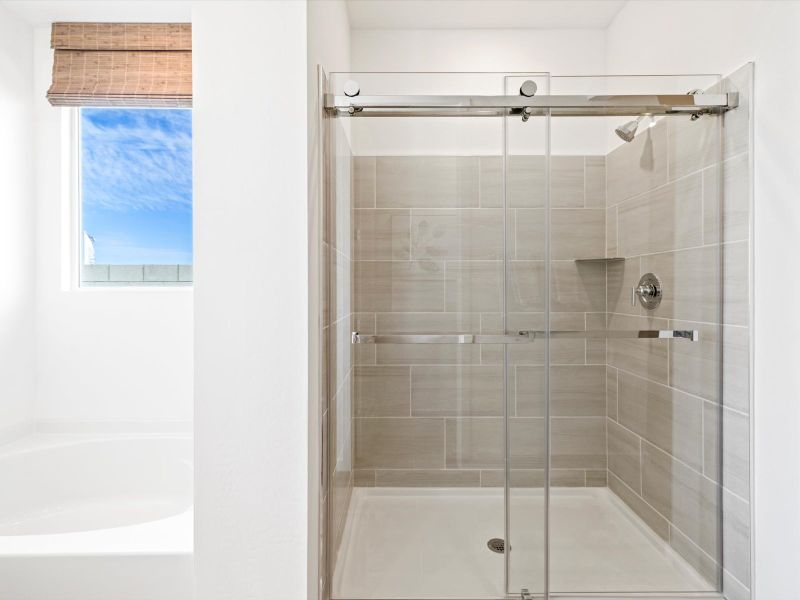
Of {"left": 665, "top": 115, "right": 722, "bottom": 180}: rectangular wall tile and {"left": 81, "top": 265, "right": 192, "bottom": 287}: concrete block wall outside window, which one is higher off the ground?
{"left": 665, "top": 115, "right": 722, "bottom": 180}: rectangular wall tile

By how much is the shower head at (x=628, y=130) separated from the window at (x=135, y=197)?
1.92 meters

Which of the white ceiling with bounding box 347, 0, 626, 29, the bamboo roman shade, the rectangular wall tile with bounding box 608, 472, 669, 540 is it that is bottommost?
the rectangular wall tile with bounding box 608, 472, 669, 540

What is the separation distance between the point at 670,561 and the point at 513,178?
4.13 ft

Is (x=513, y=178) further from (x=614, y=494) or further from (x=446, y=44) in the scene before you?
(x=446, y=44)

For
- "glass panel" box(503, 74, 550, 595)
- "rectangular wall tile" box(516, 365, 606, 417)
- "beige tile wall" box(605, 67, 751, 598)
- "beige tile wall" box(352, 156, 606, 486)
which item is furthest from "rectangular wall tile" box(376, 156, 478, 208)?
"rectangular wall tile" box(516, 365, 606, 417)

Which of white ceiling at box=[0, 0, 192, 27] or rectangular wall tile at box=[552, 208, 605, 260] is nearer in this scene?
rectangular wall tile at box=[552, 208, 605, 260]

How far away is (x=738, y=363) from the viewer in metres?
1.45

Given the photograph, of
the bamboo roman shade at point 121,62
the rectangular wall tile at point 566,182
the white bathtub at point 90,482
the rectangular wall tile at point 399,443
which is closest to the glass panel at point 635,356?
the rectangular wall tile at point 566,182

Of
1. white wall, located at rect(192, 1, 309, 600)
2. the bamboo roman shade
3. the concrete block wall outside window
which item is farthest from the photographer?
the concrete block wall outside window

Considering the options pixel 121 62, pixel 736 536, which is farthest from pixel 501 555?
pixel 121 62

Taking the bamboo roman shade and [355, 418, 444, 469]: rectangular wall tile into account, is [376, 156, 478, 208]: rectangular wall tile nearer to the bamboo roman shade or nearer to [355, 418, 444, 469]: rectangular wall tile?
[355, 418, 444, 469]: rectangular wall tile

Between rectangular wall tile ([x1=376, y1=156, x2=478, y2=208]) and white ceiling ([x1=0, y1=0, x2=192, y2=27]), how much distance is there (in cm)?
133

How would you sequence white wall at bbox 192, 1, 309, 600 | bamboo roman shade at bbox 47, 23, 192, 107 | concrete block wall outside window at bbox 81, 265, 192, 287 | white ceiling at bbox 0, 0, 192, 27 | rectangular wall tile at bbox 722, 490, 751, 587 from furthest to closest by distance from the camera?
concrete block wall outside window at bbox 81, 265, 192, 287
bamboo roman shade at bbox 47, 23, 192, 107
white ceiling at bbox 0, 0, 192, 27
rectangular wall tile at bbox 722, 490, 751, 587
white wall at bbox 192, 1, 309, 600

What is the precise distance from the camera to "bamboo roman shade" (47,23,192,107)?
215 cm
